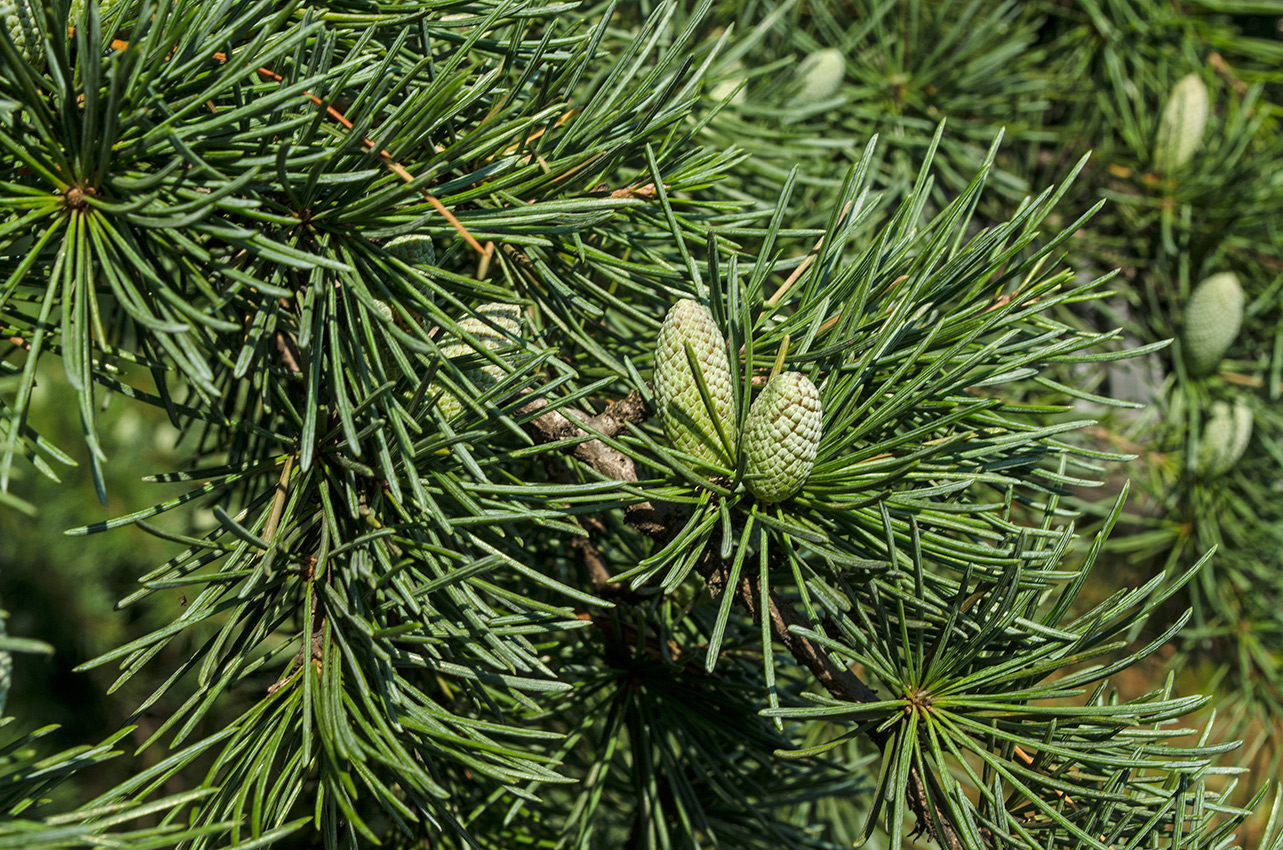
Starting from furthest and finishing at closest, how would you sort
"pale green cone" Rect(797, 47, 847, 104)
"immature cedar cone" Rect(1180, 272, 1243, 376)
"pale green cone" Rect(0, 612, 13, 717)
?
"immature cedar cone" Rect(1180, 272, 1243, 376)
"pale green cone" Rect(797, 47, 847, 104)
"pale green cone" Rect(0, 612, 13, 717)

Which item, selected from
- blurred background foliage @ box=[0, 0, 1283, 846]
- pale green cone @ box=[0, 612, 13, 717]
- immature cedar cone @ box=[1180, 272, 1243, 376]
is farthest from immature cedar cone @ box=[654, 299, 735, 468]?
immature cedar cone @ box=[1180, 272, 1243, 376]

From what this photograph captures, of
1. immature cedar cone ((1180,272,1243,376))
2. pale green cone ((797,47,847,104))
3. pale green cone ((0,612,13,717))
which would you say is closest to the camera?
pale green cone ((0,612,13,717))

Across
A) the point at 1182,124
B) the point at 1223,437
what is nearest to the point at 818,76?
the point at 1182,124

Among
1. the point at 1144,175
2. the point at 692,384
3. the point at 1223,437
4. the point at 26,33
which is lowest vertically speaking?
the point at 1223,437

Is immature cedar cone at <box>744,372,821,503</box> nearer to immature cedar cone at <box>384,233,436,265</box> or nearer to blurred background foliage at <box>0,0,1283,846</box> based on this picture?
immature cedar cone at <box>384,233,436,265</box>

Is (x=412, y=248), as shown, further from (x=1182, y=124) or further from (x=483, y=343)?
(x=1182, y=124)

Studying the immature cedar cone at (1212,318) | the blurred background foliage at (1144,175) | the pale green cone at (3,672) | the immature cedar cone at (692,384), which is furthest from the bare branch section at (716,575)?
the immature cedar cone at (1212,318)

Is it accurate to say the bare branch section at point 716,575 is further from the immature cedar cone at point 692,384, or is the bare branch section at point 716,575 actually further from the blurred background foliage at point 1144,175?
the blurred background foliage at point 1144,175
